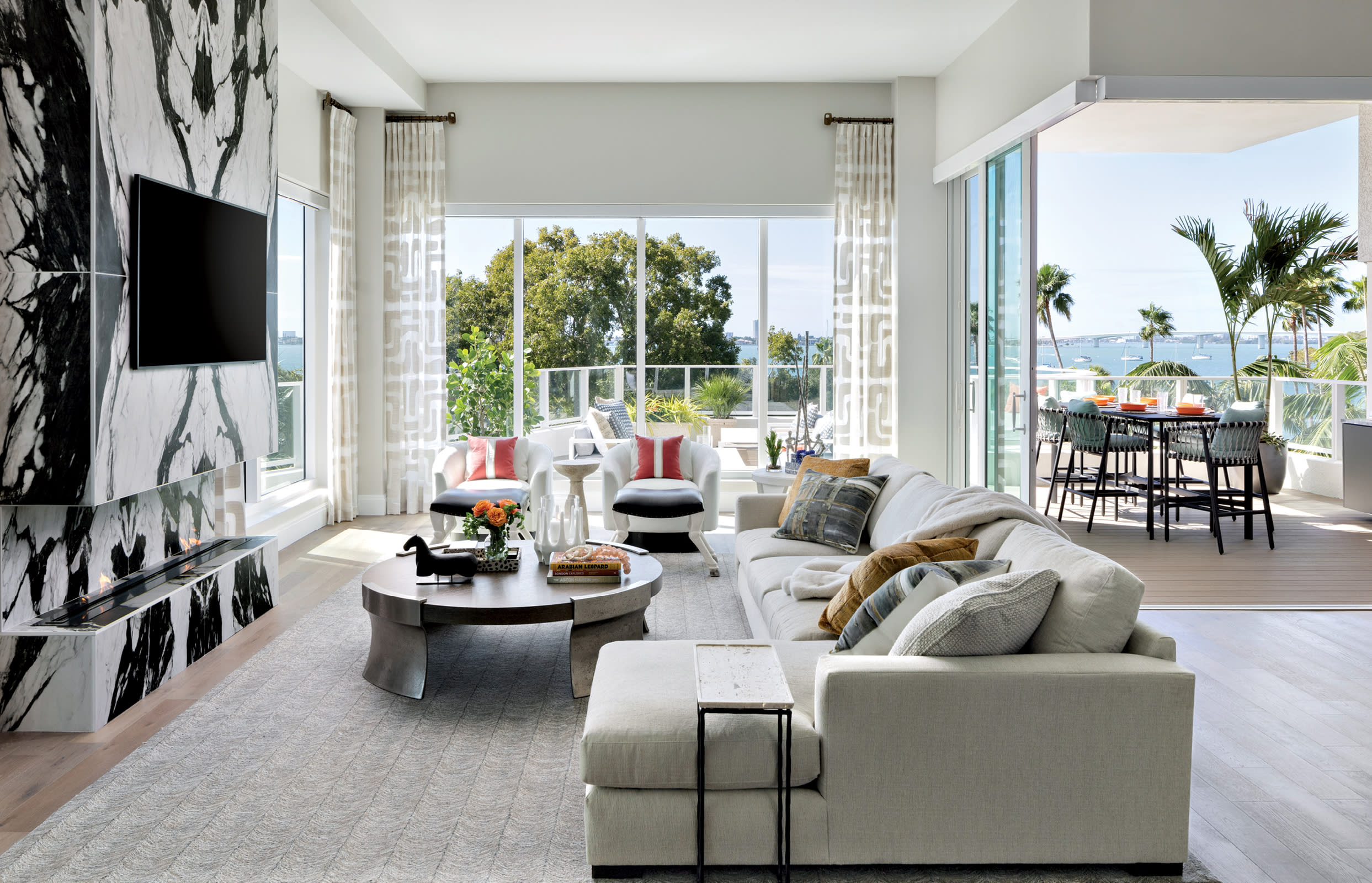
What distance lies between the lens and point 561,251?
8125mm

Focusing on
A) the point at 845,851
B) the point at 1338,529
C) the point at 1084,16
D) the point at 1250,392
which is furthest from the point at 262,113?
the point at 1250,392

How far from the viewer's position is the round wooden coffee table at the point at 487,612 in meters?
3.63

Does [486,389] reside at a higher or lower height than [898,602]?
higher

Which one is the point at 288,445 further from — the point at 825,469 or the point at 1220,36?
the point at 1220,36

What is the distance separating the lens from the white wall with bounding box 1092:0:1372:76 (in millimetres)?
4789

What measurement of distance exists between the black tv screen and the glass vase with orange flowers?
4.35ft

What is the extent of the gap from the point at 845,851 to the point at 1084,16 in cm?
419

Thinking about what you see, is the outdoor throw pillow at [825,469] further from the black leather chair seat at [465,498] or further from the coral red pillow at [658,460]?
the black leather chair seat at [465,498]

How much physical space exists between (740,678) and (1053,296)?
41.5ft

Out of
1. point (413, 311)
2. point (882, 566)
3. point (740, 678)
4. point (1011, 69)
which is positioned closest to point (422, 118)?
point (413, 311)

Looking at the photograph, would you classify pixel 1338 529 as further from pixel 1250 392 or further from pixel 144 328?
pixel 144 328

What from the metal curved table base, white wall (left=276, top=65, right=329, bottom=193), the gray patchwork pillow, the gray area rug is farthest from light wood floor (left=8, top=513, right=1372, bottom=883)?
white wall (left=276, top=65, right=329, bottom=193)

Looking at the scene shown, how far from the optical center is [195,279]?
4168 millimetres

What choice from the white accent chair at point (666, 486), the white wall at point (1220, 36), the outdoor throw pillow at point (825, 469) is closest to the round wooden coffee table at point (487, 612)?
the outdoor throw pillow at point (825, 469)
